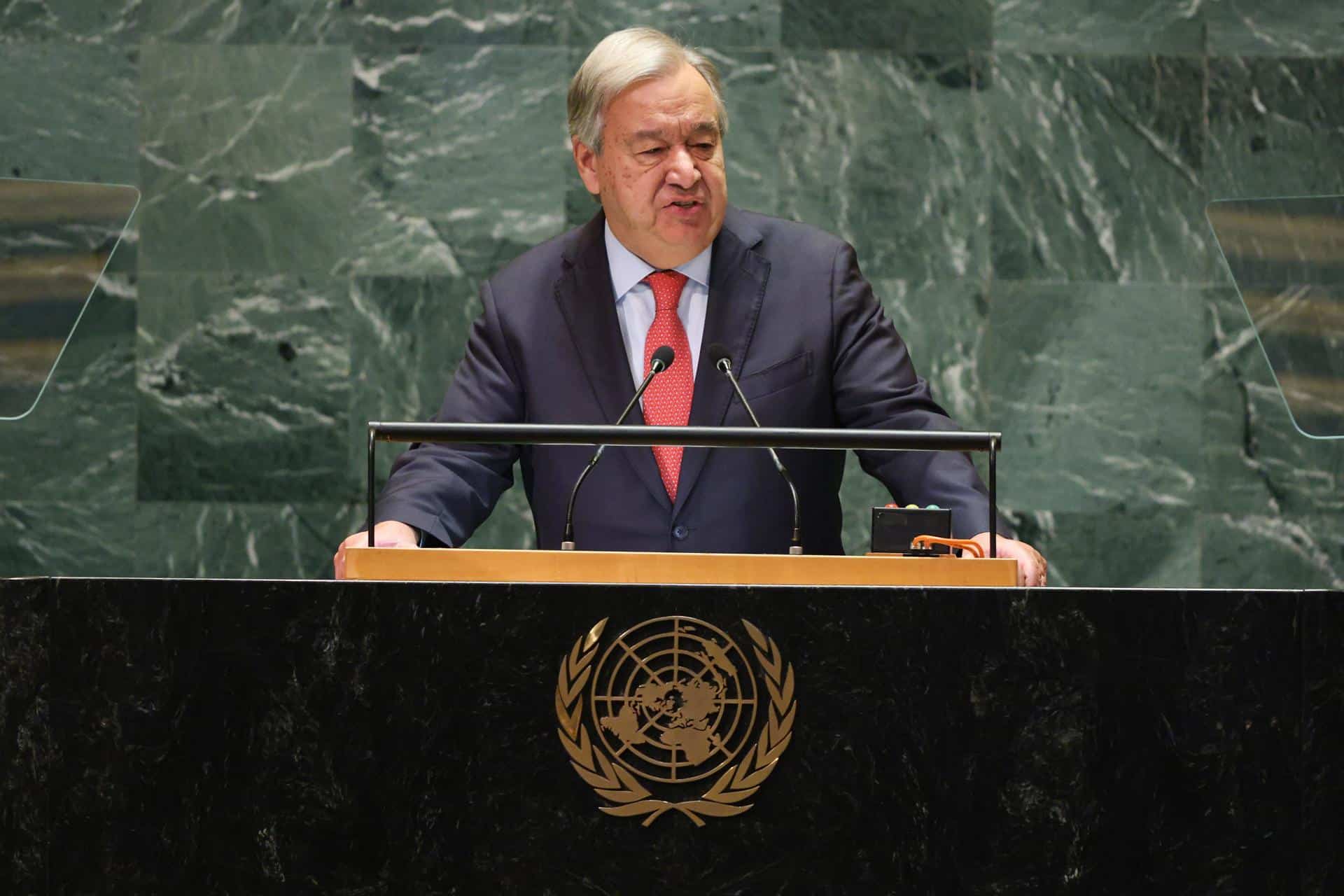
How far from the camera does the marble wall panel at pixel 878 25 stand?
15.5 ft

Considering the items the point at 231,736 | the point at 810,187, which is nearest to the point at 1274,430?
the point at 810,187

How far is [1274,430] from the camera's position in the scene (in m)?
4.75

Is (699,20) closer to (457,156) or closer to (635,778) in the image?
(457,156)

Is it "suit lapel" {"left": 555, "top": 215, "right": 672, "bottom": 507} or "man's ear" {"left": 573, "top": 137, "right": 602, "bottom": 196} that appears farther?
"man's ear" {"left": 573, "top": 137, "right": 602, "bottom": 196}

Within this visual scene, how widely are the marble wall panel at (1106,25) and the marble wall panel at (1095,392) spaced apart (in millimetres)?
738

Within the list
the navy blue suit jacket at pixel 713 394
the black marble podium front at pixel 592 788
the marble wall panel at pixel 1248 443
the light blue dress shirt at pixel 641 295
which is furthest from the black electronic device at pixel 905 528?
the marble wall panel at pixel 1248 443

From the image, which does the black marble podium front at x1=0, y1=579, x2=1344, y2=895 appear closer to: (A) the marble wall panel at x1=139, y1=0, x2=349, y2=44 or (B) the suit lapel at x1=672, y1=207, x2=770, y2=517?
(B) the suit lapel at x1=672, y1=207, x2=770, y2=517

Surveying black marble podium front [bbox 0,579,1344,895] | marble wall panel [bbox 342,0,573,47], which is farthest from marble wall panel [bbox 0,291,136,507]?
black marble podium front [bbox 0,579,1344,895]

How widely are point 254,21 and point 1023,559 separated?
3.42 metres

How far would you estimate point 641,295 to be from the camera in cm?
323

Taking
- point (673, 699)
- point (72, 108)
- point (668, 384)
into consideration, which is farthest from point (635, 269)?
point (72, 108)

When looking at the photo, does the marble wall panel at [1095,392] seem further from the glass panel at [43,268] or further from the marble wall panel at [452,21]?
the glass panel at [43,268]

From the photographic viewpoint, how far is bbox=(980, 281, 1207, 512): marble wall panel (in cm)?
476

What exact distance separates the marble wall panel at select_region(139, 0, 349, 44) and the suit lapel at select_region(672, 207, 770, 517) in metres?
1.98
